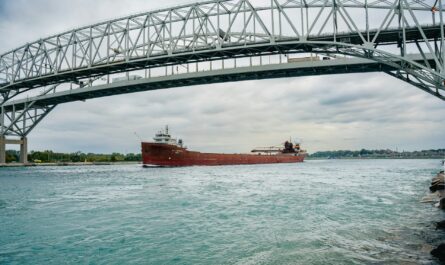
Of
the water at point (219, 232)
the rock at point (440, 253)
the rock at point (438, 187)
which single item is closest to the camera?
the rock at point (440, 253)

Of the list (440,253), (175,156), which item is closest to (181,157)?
(175,156)

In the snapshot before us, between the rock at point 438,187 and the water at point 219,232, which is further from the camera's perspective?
A: the rock at point 438,187

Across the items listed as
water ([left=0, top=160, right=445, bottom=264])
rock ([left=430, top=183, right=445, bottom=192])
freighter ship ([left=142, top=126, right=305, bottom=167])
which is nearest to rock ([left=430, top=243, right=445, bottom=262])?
water ([left=0, top=160, right=445, bottom=264])

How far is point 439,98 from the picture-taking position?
15.2 m

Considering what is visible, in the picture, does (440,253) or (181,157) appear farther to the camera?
(181,157)

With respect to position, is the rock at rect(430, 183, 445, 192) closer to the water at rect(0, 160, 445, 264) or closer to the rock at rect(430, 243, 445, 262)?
the water at rect(0, 160, 445, 264)

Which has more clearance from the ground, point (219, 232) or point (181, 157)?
point (181, 157)

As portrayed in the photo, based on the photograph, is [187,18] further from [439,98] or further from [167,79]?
[439,98]

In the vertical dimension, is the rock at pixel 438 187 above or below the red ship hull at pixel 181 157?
below

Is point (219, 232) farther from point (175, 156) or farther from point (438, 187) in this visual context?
point (175, 156)

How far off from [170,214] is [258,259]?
15.2 ft

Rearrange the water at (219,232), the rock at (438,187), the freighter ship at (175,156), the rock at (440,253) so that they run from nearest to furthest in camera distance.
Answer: the rock at (440,253)
the water at (219,232)
the rock at (438,187)
the freighter ship at (175,156)

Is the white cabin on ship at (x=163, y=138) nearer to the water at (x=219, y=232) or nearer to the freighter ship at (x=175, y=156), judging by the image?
the freighter ship at (x=175, y=156)

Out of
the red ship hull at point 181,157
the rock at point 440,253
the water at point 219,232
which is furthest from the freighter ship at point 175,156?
the rock at point 440,253
